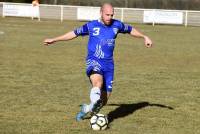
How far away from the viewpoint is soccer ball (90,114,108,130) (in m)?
8.84

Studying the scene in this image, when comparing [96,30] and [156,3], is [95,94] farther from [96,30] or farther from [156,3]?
[156,3]

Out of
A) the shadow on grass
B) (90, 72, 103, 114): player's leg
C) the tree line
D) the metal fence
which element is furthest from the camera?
the tree line

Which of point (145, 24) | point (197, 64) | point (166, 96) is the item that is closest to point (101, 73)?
point (166, 96)

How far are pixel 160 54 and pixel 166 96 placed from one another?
416 inches

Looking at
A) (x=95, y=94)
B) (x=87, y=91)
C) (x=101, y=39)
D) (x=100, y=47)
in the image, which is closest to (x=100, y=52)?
(x=100, y=47)

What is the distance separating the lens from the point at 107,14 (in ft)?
29.0

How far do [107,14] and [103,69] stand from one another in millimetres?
915

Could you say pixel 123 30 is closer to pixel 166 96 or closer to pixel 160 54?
pixel 166 96

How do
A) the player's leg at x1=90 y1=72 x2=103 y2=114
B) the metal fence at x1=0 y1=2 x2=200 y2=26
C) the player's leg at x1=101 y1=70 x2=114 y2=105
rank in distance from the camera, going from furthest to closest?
the metal fence at x1=0 y1=2 x2=200 y2=26 → the player's leg at x1=101 y1=70 x2=114 y2=105 → the player's leg at x1=90 y1=72 x2=103 y2=114

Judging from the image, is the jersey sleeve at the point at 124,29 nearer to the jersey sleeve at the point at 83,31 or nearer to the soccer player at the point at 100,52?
the soccer player at the point at 100,52

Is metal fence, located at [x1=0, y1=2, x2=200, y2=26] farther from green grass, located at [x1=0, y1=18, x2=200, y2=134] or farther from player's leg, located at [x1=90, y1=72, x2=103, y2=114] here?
player's leg, located at [x1=90, y1=72, x2=103, y2=114]

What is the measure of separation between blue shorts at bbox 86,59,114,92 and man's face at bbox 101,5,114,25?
0.68 m

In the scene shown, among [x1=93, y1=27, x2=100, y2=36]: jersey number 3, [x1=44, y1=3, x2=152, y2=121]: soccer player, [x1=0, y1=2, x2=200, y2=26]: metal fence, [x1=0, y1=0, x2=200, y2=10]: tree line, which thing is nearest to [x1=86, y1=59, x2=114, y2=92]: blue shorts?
[x1=44, y1=3, x2=152, y2=121]: soccer player

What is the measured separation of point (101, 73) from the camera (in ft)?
29.9
